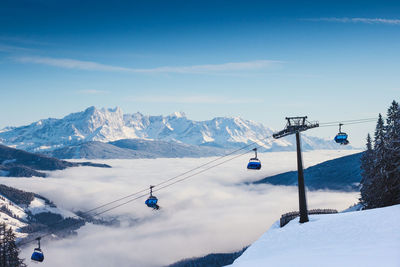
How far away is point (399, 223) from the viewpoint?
2411cm

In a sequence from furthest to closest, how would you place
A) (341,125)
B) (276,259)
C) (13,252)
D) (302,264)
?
(13,252), (341,125), (276,259), (302,264)

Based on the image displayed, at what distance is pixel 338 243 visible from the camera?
76.3ft

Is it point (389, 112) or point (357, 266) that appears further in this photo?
point (389, 112)

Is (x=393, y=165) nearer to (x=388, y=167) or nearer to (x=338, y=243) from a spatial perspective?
(x=388, y=167)

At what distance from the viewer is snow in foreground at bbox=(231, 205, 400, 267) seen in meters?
18.3

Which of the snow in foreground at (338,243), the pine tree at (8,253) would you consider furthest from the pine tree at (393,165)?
the pine tree at (8,253)

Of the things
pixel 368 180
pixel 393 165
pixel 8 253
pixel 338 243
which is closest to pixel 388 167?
pixel 393 165

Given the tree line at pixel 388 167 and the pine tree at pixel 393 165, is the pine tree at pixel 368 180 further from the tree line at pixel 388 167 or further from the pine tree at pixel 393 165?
the pine tree at pixel 393 165

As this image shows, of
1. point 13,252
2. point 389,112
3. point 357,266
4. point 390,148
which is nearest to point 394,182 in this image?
point 390,148

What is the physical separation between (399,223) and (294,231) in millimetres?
9655

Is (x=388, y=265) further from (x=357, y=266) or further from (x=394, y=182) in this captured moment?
(x=394, y=182)

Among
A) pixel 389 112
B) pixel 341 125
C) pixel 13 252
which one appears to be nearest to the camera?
pixel 341 125

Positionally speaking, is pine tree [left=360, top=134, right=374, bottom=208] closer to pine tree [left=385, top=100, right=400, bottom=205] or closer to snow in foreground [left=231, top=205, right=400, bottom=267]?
pine tree [left=385, top=100, right=400, bottom=205]

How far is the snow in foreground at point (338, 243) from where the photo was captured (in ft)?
60.2
